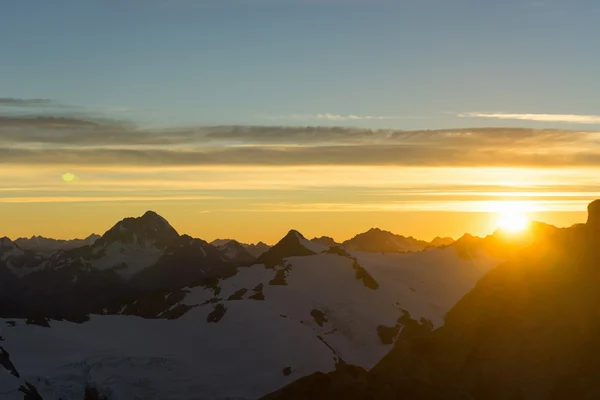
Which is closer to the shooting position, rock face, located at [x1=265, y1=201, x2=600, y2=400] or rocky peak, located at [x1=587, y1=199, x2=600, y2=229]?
rock face, located at [x1=265, y1=201, x2=600, y2=400]

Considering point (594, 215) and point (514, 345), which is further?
point (594, 215)

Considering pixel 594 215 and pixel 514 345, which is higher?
pixel 594 215

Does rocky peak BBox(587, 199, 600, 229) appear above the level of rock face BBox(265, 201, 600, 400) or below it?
A: above

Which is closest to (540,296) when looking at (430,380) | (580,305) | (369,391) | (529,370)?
(580,305)

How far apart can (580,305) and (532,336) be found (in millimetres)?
6838

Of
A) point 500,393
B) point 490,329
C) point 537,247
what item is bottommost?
point 500,393

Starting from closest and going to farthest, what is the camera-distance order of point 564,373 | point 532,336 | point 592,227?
point 564,373, point 532,336, point 592,227

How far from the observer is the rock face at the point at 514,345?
88688 mm

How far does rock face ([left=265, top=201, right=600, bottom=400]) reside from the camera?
3492 inches

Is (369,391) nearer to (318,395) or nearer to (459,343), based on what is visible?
(318,395)

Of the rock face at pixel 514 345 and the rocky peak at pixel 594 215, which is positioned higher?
the rocky peak at pixel 594 215

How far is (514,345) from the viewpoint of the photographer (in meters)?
97.4

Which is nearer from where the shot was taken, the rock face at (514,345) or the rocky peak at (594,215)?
the rock face at (514,345)

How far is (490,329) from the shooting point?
3942 inches
